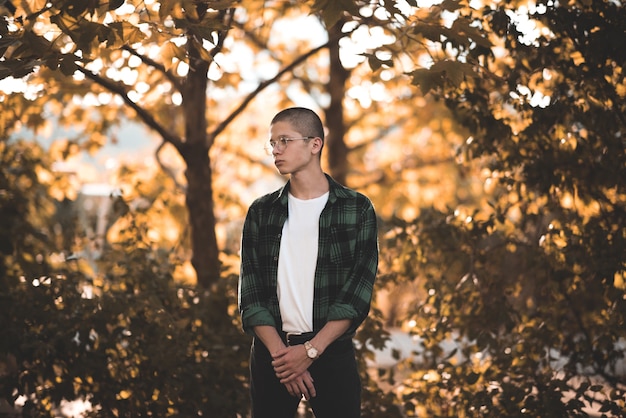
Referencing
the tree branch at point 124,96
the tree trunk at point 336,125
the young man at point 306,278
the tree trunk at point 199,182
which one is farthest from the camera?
the tree trunk at point 336,125

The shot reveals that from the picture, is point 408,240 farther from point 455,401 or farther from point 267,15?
point 267,15

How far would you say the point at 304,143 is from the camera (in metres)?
3.27

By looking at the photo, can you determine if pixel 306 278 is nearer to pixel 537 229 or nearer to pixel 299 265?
pixel 299 265

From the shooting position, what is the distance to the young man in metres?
3.19

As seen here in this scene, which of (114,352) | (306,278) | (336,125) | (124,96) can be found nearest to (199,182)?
(124,96)

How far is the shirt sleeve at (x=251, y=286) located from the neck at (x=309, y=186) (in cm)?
21

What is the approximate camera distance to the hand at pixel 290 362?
3086 millimetres

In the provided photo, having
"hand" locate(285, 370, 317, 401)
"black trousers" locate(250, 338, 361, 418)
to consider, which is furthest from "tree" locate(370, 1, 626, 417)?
"hand" locate(285, 370, 317, 401)

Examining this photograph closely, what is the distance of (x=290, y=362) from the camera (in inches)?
121

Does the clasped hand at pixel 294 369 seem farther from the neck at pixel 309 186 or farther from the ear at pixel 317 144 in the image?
the ear at pixel 317 144

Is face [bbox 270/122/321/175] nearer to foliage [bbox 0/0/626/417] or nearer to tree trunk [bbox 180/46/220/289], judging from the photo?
foliage [bbox 0/0/626/417]

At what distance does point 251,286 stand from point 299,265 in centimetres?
22

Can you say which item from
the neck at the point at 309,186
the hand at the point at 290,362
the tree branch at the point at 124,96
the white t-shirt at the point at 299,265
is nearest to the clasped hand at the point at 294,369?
the hand at the point at 290,362


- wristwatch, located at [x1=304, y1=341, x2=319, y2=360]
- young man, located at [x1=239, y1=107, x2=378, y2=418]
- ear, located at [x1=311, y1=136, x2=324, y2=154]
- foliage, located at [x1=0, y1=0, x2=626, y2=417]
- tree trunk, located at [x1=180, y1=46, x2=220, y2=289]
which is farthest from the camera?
tree trunk, located at [x1=180, y1=46, x2=220, y2=289]
